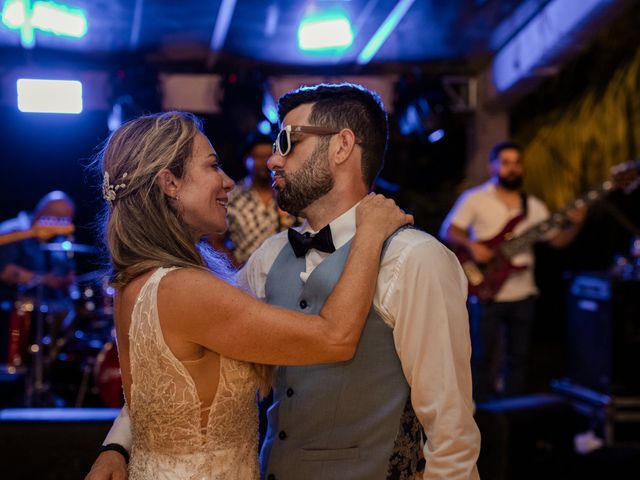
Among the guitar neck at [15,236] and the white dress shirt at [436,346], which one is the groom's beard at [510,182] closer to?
the guitar neck at [15,236]

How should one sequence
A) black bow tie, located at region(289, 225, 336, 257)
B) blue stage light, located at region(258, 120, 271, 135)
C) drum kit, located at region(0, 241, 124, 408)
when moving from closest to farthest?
black bow tie, located at region(289, 225, 336, 257) < drum kit, located at region(0, 241, 124, 408) < blue stage light, located at region(258, 120, 271, 135)

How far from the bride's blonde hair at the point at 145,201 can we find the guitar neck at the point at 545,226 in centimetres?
395

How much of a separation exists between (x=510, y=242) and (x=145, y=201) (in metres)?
4.12

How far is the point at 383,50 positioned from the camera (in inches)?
291

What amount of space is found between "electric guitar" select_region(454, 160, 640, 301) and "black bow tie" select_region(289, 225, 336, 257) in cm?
365

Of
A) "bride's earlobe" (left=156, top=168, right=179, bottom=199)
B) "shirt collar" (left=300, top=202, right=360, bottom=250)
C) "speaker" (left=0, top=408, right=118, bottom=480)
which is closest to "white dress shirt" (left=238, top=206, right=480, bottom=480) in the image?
"shirt collar" (left=300, top=202, right=360, bottom=250)

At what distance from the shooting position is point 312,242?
2205mm

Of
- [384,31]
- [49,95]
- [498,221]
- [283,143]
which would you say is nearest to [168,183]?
[283,143]

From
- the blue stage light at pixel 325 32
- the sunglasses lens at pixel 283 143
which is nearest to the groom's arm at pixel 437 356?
the sunglasses lens at pixel 283 143

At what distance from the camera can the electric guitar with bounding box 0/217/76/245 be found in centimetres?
643

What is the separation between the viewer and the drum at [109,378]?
566cm

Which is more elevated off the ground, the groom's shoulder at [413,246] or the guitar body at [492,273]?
the groom's shoulder at [413,246]

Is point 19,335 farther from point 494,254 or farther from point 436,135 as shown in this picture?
point 436,135

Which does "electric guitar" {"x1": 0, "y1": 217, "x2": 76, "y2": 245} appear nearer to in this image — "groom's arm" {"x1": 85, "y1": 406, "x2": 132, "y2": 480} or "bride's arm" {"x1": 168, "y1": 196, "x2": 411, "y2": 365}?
"groom's arm" {"x1": 85, "y1": 406, "x2": 132, "y2": 480}
